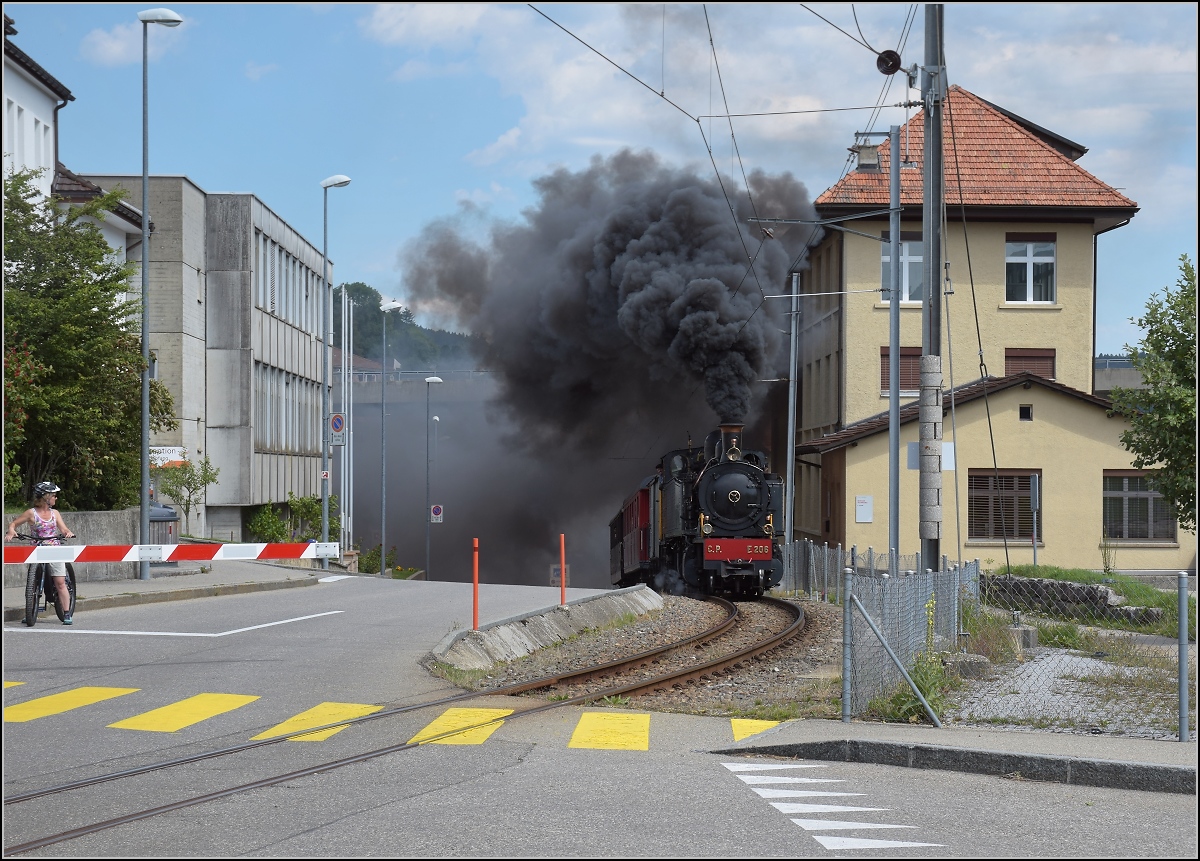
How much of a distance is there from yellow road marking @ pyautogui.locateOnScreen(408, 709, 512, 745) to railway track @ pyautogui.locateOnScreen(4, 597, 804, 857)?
40 millimetres

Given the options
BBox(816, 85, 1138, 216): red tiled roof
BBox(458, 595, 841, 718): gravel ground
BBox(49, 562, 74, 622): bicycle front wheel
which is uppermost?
BBox(816, 85, 1138, 216): red tiled roof

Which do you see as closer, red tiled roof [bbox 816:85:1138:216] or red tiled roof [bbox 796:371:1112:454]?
red tiled roof [bbox 796:371:1112:454]

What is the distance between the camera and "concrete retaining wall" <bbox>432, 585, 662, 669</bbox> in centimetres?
1263

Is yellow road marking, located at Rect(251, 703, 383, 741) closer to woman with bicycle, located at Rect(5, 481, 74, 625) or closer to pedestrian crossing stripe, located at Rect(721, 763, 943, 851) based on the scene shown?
pedestrian crossing stripe, located at Rect(721, 763, 943, 851)

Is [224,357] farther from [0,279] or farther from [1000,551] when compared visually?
[0,279]

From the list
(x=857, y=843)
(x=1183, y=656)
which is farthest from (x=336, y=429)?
(x=857, y=843)

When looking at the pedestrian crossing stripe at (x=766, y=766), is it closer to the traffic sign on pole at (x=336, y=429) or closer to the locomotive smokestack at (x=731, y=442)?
the locomotive smokestack at (x=731, y=442)

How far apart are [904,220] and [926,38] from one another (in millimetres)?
20013

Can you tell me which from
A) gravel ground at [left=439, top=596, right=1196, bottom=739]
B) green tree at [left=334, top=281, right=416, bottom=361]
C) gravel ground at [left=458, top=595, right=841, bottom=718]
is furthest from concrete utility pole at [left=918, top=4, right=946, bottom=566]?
green tree at [left=334, top=281, right=416, bottom=361]

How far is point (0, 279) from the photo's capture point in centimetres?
576

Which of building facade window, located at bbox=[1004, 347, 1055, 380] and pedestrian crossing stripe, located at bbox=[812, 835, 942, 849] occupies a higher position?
building facade window, located at bbox=[1004, 347, 1055, 380]

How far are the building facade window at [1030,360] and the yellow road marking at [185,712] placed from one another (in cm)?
2803

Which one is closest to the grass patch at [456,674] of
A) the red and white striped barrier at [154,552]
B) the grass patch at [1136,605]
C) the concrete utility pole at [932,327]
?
the red and white striped barrier at [154,552]

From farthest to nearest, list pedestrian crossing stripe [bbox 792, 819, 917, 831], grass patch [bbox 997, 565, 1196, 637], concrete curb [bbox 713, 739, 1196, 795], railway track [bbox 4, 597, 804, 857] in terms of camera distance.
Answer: grass patch [bbox 997, 565, 1196, 637], concrete curb [bbox 713, 739, 1196, 795], railway track [bbox 4, 597, 804, 857], pedestrian crossing stripe [bbox 792, 819, 917, 831]
